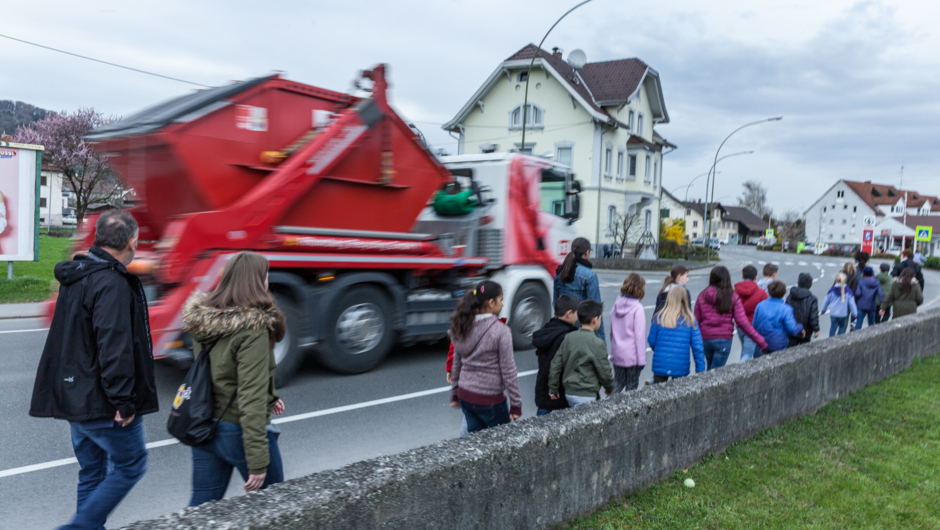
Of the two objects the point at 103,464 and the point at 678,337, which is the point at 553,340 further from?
the point at 103,464

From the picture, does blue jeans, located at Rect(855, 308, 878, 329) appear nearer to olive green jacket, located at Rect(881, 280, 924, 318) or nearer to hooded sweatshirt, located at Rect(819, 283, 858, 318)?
olive green jacket, located at Rect(881, 280, 924, 318)

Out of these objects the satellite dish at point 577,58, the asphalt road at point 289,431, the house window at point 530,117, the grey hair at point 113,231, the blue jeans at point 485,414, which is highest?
the satellite dish at point 577,58

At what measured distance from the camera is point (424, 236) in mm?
8227

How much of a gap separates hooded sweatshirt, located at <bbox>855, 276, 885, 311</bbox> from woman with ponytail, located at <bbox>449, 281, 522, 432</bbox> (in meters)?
8.52

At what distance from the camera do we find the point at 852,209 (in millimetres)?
97250

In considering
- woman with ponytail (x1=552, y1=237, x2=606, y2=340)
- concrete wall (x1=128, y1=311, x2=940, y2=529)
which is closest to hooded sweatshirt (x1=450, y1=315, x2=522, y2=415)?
concrete wall (x1=128, y1=311, x2=940, y2=529)

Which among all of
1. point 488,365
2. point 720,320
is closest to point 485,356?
point 488,365

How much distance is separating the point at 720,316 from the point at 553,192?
3902 mm

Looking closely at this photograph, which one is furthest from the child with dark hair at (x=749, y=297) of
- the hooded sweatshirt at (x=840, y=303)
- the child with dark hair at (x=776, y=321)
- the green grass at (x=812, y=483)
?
the hooded sweatshirt at (x=840, y=303)

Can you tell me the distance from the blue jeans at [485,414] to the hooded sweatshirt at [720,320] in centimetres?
318

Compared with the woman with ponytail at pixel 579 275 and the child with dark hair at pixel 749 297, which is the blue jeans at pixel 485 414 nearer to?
the woman with ponytail at pixel 579 275

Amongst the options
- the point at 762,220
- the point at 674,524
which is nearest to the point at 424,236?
the point at 674,524

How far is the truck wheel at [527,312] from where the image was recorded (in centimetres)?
919

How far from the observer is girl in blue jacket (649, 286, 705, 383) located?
18.9 feet
